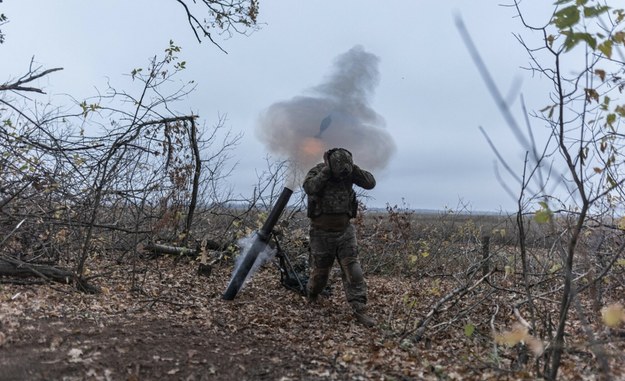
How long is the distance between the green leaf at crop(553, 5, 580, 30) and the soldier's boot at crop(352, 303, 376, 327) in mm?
4409

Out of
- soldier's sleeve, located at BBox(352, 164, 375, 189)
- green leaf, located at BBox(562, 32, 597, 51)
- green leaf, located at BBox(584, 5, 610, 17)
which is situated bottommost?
soldier's sleeve, located at BBox(352, 164, 375, 189)

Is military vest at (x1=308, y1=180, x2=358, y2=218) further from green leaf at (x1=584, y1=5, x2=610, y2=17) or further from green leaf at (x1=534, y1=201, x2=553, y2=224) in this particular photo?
green leaf at (x1=584, y1=5, x2=610, y2=17)

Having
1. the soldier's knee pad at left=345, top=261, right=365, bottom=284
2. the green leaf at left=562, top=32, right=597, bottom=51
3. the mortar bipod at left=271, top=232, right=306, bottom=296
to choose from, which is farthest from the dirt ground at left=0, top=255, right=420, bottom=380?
the green leaf at left=562, top=32, right=597, bottom=51

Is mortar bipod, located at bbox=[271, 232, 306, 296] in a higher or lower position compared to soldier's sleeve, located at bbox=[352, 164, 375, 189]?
lower

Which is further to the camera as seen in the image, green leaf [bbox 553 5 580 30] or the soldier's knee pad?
the soldier's knee pad

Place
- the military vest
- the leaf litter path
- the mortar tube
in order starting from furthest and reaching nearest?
1. the mortar tube
2. the military vest
3. the leaf litter path

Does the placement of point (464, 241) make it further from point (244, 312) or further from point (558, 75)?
point (558, 75)

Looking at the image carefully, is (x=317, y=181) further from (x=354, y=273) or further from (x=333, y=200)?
(x=354, y=273)

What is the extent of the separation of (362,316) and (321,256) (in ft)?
3.39

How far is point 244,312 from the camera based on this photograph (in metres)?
6.66

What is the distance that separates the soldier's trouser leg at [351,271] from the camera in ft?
21.7

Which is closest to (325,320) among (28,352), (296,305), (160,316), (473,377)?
(296,305)

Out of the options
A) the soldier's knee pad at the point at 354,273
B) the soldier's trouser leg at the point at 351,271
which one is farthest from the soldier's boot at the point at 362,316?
the soldier's knee pad at the point at 354,273

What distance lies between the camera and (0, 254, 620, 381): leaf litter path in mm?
4133
